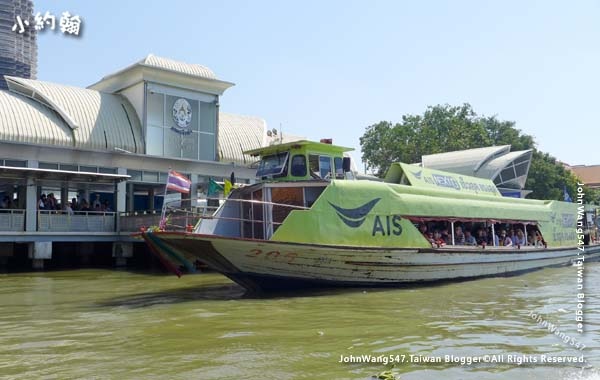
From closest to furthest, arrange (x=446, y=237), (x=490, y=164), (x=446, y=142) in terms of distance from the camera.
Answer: (x=446, y=237) < (x=490, y=164) < (x=446, y=142)

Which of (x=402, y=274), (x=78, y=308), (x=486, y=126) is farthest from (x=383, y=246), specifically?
(x=486, y=126)

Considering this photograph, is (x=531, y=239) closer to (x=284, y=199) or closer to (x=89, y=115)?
(x=284, y=199)

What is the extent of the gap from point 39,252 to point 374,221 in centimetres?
1307

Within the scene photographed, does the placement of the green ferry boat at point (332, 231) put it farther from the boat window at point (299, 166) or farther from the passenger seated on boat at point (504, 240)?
the passenger seated on boat at point (504, 240)

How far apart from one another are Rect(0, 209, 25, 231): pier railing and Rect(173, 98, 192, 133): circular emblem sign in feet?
28.7

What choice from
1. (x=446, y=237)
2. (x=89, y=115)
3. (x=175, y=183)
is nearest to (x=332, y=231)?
(x=175, y=183)

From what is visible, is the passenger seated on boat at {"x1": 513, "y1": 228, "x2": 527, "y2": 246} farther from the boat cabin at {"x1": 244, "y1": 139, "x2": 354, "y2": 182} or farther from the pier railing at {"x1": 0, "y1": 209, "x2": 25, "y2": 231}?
the pier railing at {"x1": 0, "y1": 209, "x2": 25, "y2": 231}

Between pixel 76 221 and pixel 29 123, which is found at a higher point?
pixel 29 123

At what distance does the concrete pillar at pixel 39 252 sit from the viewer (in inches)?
801

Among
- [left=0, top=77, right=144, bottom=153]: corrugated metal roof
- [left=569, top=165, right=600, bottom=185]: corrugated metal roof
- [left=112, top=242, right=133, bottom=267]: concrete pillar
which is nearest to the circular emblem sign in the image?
[left=0, top=77, right=144, bottom=153]: corrugated metal roof

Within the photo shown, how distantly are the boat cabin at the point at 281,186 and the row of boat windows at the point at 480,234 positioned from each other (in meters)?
2.98

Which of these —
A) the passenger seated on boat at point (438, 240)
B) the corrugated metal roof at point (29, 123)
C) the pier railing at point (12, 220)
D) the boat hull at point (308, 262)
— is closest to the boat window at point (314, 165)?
the boat hull at point (308, 262)

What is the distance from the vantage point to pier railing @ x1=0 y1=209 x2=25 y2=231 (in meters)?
19.7

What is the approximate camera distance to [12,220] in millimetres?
19891
